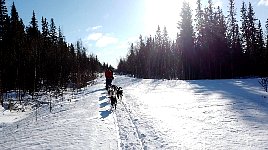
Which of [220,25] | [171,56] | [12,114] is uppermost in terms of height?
[220,25]

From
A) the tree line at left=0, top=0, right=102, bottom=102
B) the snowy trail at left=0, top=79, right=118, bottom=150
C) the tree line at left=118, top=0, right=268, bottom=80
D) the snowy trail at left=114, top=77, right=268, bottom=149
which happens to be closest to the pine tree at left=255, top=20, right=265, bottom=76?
the tree line at left=118, top=0, right=268, bottom=80

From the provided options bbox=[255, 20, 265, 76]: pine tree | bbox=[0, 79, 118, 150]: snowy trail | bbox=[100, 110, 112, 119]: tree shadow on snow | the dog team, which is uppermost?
bbox=[255, 20, 265, 76]: pine tree

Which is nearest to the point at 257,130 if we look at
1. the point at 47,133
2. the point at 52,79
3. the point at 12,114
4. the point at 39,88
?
the point at 47,133

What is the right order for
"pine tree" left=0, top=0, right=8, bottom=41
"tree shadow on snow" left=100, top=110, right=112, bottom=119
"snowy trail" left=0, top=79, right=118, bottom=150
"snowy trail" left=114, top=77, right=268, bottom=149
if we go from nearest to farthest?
"snowy trail" left=114, top=77, right=268, bottom=149
"snowy trail" left=0, top=79, right=118, bottom=150
"tree shadow on snow" left=100, top=110, right=112, bottom=119
"pine tree" left=0, top=0, right=8, bottom=41

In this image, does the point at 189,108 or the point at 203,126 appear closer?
the point at 203,126

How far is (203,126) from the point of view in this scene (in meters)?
11.5

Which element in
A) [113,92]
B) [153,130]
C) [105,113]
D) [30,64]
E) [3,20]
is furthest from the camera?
[3,20]

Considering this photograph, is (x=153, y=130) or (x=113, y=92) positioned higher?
(x=113, y=92)

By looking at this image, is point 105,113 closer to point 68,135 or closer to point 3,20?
point 68,135

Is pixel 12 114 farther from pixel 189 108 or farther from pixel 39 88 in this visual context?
pixel 39 88

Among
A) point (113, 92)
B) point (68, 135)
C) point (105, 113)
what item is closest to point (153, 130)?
point (68, 135)

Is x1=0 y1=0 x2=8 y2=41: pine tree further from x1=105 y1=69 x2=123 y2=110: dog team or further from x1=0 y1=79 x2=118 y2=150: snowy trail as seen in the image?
x1=0 y1=79 x2=118 y2=150: snowy trail

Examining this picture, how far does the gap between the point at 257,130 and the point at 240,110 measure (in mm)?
4367

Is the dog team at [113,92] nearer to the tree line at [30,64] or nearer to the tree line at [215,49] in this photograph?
the tree line at [30,64]
